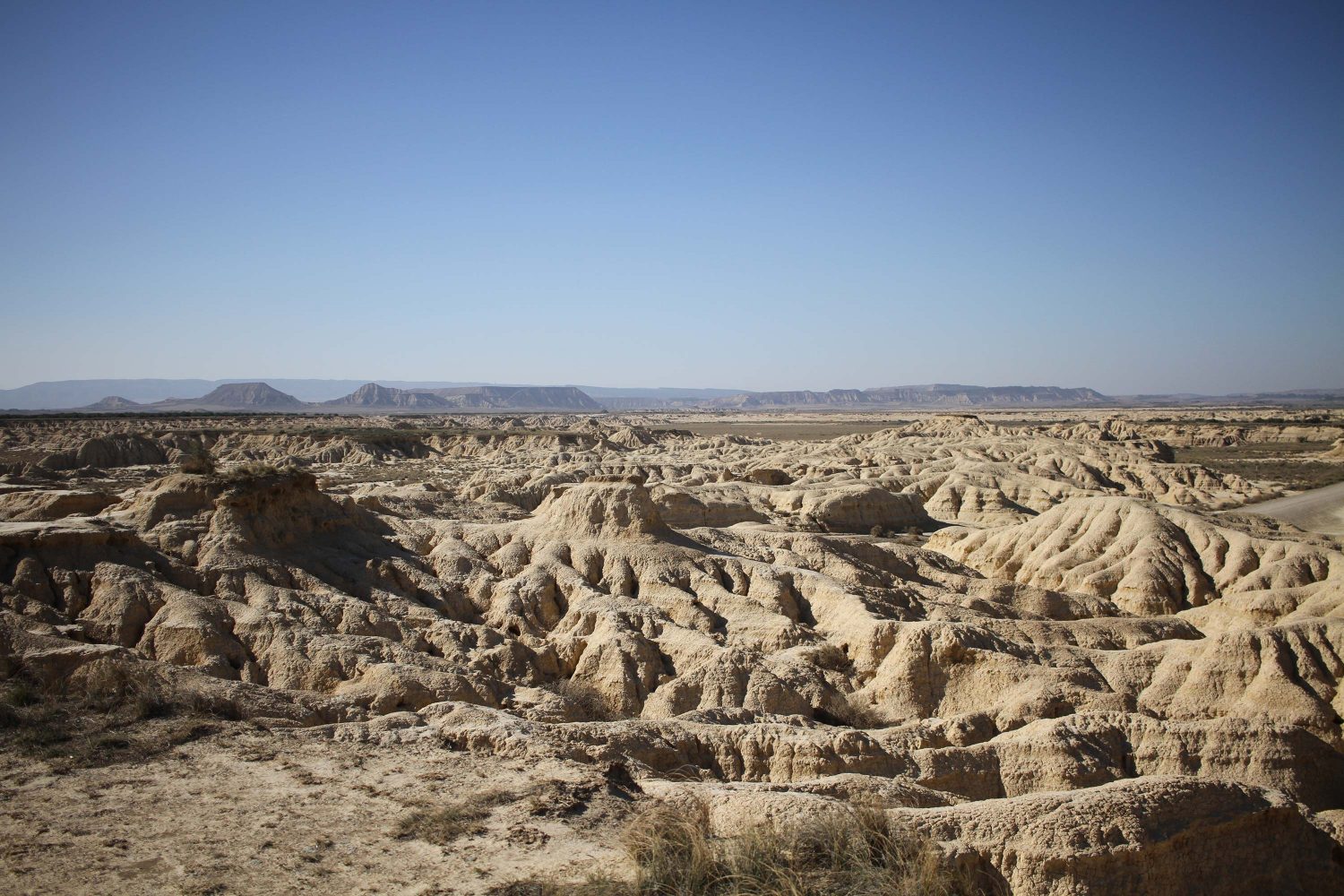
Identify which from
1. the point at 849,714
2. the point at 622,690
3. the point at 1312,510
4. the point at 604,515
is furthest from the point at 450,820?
the point at 1312,510

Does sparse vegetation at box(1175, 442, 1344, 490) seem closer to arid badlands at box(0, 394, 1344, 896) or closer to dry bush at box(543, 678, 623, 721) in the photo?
arid badlands at box(0, 394, 1344, 896)

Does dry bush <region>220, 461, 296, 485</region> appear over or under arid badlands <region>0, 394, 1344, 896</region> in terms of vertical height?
over

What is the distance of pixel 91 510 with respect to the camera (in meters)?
27.0

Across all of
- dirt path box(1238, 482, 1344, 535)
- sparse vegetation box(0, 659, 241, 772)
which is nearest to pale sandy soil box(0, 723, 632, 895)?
sparse vegetation box(0, 659, 241, 772)

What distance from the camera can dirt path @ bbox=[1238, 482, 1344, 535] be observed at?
52312 millimetres

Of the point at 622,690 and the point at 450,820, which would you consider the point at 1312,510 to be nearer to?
the point at 622,690

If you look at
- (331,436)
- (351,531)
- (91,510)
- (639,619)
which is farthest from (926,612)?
(331,436)

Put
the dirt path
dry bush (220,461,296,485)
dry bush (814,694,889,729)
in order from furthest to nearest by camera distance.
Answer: the dirt path < dry bush (220,461,296,485) < dry bush (814,694,889,729)

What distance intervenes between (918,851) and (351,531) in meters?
23.5

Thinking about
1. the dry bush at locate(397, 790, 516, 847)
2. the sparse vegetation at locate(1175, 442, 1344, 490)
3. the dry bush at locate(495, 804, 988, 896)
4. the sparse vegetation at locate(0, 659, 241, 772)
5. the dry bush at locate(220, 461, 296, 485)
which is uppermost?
the dry bush at locate(220, 461, 296, 485)

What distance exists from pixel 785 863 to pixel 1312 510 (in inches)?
2571

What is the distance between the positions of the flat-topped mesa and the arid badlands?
123 mm

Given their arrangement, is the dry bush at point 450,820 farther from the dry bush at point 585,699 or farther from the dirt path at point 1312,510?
the dirt path at point 1312,510

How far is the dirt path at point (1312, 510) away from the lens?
172ft
